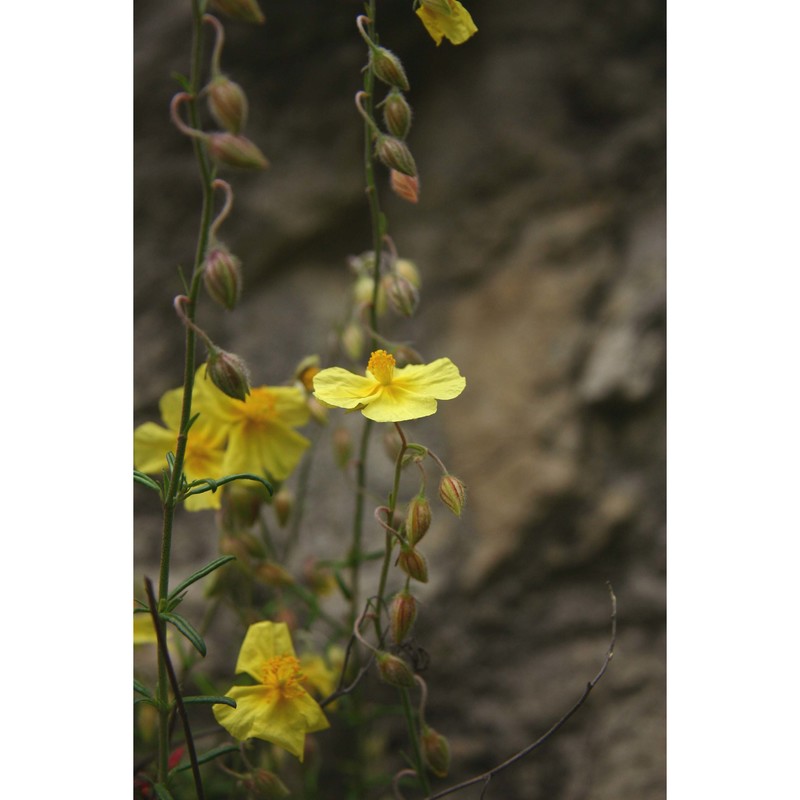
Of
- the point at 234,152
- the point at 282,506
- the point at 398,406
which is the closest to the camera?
the point at 234,152

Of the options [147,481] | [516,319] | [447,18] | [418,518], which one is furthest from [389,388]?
[516,319]

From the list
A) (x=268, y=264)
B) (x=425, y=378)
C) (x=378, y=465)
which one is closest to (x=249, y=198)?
(x=268, y=264)

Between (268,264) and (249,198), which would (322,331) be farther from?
(249,198)

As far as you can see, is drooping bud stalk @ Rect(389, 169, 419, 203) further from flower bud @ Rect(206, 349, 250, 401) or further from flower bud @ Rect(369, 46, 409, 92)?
flower bud @ Rect(206, 349, 250, 401)

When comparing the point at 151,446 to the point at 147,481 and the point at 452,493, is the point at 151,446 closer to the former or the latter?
the point at 147,481

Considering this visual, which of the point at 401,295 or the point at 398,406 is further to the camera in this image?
the point at 401,295

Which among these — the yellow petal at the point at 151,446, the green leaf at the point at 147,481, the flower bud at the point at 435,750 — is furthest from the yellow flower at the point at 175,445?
the flower bud at the point at 435,750

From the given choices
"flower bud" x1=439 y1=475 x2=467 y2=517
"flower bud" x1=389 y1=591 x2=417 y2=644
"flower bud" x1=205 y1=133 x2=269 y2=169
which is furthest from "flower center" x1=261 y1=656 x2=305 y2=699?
"flower bud" x1=205 y1=133 x2=269 y2=169

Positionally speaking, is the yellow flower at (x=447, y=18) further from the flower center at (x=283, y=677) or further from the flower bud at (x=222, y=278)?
the flower center at (x=283, y=677)
